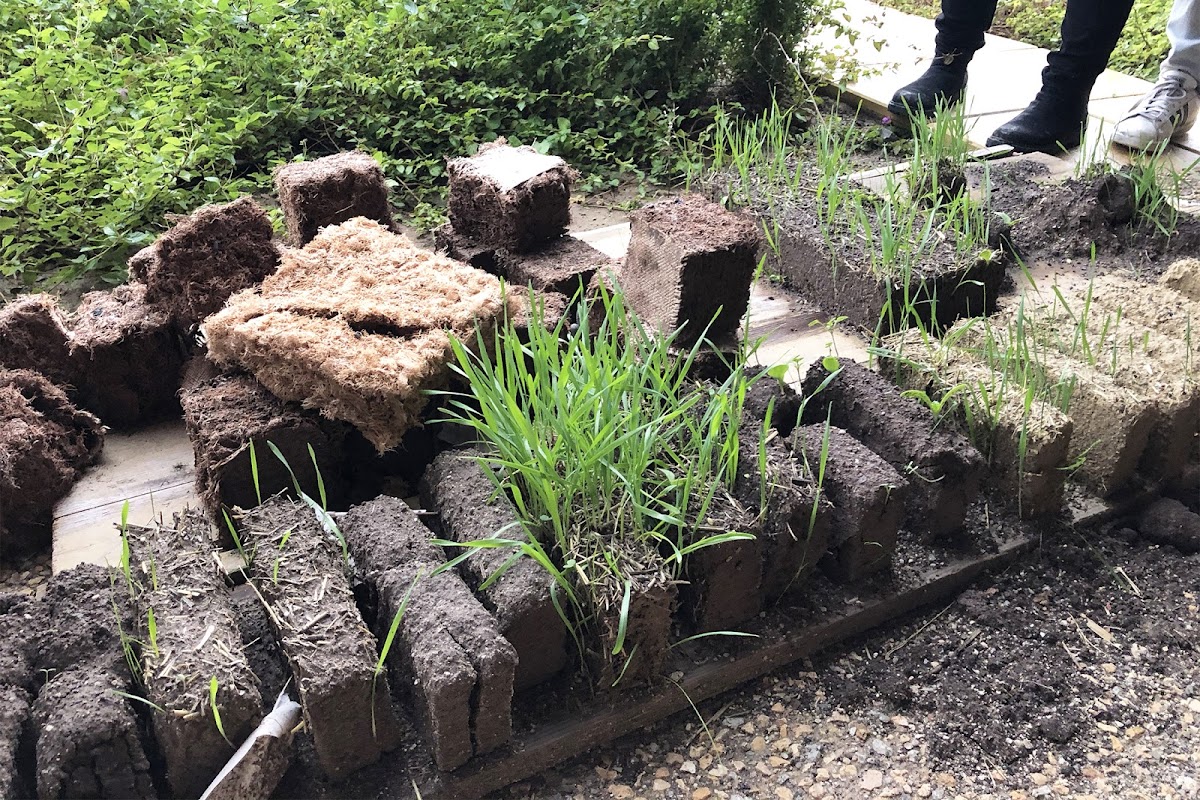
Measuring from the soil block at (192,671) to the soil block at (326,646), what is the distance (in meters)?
0.08

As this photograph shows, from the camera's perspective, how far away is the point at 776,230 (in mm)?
3139

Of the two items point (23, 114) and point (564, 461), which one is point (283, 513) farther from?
point (23, 114)

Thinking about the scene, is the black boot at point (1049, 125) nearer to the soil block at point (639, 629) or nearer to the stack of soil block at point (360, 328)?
the stack of soil block at point (360, 328)

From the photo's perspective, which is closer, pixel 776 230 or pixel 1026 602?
pixel 1026 602

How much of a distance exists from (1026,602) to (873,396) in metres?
0.54

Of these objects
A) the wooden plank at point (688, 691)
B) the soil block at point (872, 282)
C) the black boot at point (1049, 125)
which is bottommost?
the wooden plank at point (688, 691)

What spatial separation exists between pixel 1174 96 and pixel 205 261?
141 inches

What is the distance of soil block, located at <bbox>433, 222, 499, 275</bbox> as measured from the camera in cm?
284

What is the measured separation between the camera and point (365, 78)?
4160 mm

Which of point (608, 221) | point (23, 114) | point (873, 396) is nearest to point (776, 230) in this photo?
point (608, 221)

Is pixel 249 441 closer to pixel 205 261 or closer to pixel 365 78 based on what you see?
pixel 205 261

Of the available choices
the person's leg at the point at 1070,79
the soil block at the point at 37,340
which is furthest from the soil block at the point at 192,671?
the person's leg at the point at 1070,79

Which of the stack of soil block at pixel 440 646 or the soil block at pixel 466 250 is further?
the soil block at pixel 466 250

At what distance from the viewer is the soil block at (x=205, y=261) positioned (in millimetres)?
2326
